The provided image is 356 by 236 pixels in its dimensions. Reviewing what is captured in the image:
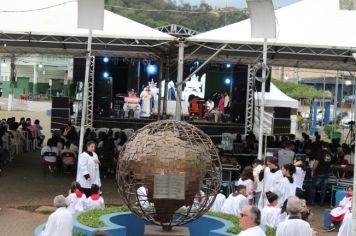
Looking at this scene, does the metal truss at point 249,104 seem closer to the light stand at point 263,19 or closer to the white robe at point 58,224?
the light stand at point 263,19

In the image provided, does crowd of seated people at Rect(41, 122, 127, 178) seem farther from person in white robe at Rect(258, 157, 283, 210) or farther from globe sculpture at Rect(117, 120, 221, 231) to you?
globe sculpture at Rect(117, 120, 221, 231)

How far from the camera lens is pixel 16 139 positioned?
24297 millimetres

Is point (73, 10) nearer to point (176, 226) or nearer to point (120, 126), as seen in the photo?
point (176, 226)

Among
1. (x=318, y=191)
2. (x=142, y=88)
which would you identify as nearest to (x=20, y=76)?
(x=142, y=88)

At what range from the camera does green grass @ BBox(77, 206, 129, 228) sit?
1003 centimetres

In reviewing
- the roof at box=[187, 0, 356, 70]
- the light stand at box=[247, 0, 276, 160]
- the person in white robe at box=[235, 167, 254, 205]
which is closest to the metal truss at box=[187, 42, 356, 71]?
the roof at box=[187, 0, 356, 70]

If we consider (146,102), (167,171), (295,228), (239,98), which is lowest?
(295,228)

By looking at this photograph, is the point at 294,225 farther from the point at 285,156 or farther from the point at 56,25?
the point at 56,25

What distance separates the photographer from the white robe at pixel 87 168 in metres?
13.3

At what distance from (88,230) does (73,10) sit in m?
9.60

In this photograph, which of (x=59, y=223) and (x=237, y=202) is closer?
(x=59, y=223)

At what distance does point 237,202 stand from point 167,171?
2.75 m

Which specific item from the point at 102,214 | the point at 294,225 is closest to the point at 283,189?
the point at 102,214

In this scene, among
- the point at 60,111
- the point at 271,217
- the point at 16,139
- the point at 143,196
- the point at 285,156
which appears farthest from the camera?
the point at 60,111
